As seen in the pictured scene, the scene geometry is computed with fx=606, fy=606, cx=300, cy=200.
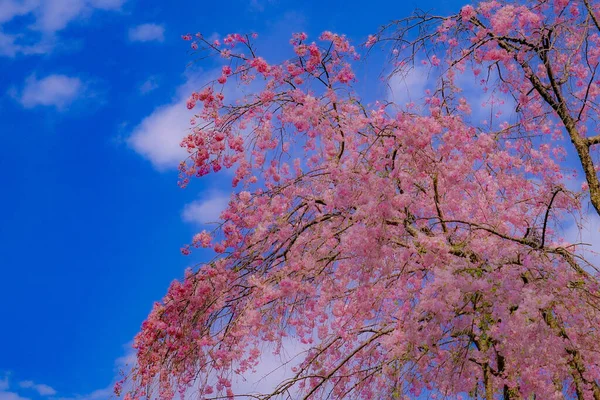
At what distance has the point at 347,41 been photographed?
754 centimetres

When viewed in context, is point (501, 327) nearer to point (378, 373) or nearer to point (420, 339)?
point (420, 339)

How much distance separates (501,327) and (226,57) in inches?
175

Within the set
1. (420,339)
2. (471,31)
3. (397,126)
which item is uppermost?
(471,31)

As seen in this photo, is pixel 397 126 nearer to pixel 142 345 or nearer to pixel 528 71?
pixel 528 71

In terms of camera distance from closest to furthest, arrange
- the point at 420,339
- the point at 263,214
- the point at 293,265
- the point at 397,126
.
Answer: the point at 420,339 < the point at 397,126 < the point at 293,265 < the point at 263,214

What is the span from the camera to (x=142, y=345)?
7.11m

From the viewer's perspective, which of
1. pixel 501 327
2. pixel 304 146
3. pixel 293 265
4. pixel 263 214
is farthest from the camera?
pixel 304 146

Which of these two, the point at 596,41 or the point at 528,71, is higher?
the point at 596,41

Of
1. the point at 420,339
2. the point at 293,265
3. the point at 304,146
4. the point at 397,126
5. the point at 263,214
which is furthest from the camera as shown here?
the point at 304,146

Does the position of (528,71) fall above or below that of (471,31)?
below

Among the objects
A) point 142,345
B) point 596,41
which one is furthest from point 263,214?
point 596,41

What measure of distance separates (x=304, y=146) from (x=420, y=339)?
3.81 meters

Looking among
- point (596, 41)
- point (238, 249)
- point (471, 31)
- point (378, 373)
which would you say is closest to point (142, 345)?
point (238, 249)

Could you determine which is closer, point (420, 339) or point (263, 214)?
point (420, 339)
